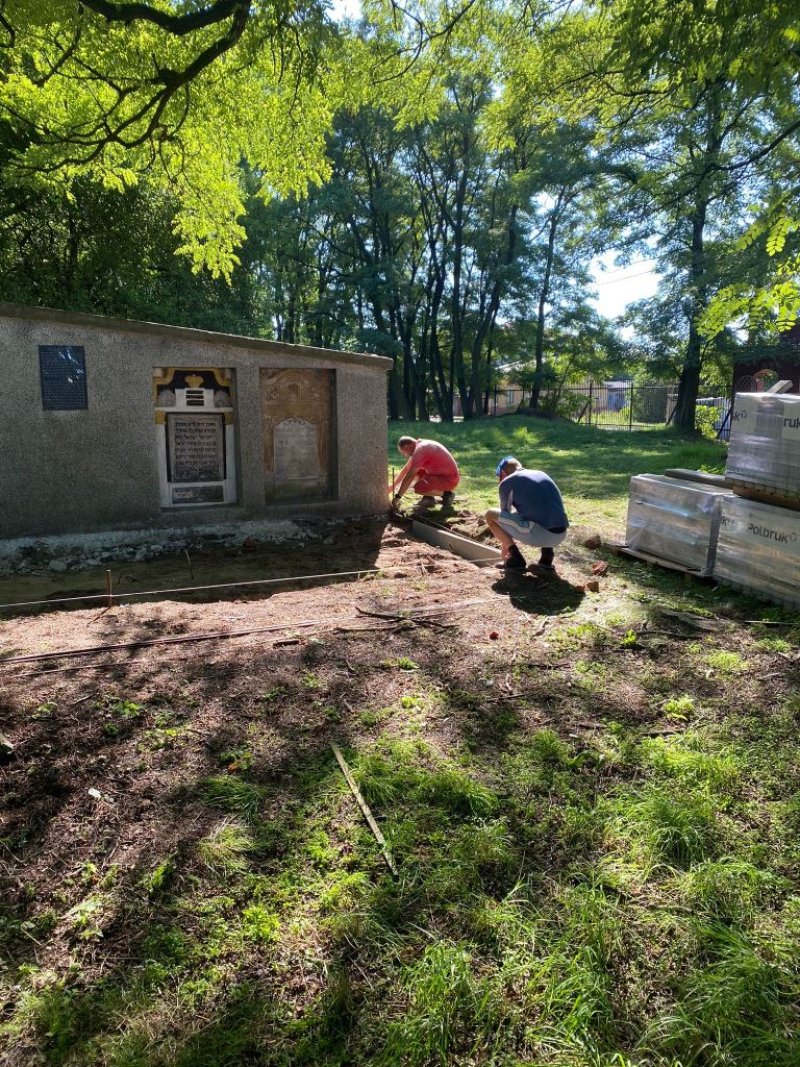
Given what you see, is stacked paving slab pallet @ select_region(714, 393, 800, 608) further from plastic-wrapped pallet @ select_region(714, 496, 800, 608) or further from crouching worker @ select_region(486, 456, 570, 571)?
crouching worker @ select_region(486, 456, 570, 571)

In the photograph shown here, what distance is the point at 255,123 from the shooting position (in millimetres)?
9641

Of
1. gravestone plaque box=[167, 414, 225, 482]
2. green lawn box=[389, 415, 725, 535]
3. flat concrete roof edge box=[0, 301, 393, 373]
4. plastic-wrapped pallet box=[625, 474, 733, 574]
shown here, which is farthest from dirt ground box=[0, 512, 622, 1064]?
green lawn box=[389, 415, 725, 535]

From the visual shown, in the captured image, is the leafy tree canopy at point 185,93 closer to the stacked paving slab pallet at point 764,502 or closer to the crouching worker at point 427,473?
the crouching worker at point 427,473

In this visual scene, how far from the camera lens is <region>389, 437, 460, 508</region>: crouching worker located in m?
10.4

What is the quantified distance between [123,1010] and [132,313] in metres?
18.6

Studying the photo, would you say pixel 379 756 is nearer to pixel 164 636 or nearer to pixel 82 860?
pixel 82 860

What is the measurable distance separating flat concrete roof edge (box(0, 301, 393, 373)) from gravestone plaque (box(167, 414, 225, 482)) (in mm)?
1020

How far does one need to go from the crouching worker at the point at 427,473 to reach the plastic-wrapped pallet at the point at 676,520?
3497 mm

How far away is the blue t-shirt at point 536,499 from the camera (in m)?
7.01

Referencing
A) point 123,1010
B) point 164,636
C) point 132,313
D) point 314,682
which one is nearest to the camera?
point 123,1010

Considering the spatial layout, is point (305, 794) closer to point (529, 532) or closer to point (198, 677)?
point (198, 677)

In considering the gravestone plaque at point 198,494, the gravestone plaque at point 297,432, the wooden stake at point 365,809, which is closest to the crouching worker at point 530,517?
the gravestone plaque at point 297,432

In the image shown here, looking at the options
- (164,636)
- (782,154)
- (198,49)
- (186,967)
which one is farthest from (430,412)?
(186,967)

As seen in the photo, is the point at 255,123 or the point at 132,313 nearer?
the point at 255,123
